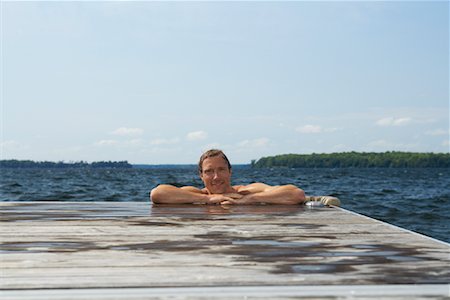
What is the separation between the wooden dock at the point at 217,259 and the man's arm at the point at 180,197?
60.9 inches

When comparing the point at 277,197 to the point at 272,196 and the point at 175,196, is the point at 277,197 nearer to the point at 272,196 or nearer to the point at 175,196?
the point at 272,196

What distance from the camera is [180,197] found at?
786 centimetres

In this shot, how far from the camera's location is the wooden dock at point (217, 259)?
2996 millimetres

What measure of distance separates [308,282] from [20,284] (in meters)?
1.41

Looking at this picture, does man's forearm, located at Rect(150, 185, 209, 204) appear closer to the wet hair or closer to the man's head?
the man's head

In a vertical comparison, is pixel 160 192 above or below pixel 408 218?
above

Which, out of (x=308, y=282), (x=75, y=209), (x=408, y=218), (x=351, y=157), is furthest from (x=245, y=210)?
(x=351, y=157)

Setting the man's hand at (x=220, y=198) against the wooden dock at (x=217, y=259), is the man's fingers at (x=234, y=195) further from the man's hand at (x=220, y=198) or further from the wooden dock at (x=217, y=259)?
the wooden dock at (x=217, y=259)

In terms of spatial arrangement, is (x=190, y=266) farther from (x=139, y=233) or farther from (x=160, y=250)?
(x=139, y=233)

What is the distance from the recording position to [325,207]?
784 centimetres

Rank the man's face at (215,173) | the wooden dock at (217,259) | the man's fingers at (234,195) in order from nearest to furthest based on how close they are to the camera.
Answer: the wooden dock at (217,259)
the man's face at (215,173)
the man's fingers at (234,195)

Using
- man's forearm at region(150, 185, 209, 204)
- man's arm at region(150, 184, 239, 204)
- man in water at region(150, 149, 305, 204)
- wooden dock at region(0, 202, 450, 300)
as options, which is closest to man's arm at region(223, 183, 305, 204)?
man in water at region(150, 149, 305, 204)

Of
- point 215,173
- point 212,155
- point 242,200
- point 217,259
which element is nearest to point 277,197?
point 242,200

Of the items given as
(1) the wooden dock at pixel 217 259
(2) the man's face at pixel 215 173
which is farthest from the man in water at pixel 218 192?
(1) the wooden dock at pixel 217 259
